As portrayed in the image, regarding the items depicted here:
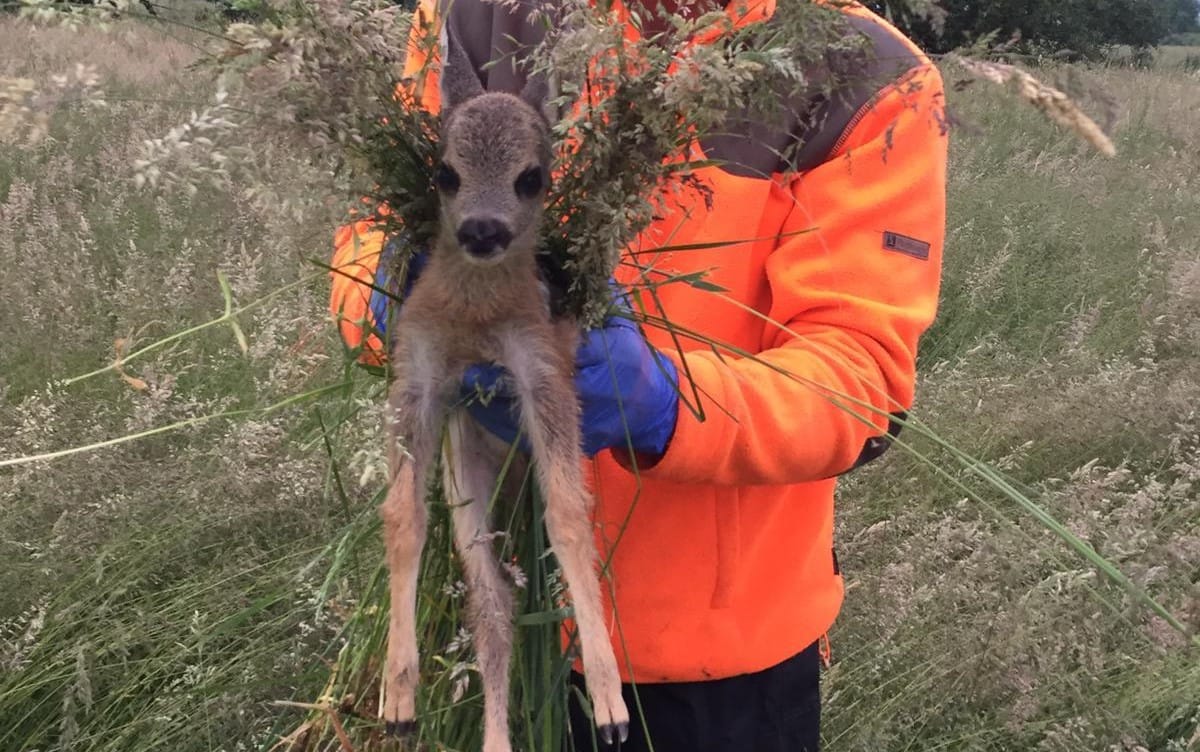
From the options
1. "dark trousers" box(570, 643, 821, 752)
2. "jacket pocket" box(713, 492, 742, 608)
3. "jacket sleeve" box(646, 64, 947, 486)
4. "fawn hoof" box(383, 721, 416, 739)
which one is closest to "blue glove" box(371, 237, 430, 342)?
"jacket sleeve" box(646, 64, 947, 486)

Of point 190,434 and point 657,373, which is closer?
point 657,373

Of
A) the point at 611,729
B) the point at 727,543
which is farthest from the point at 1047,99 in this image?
the point at 727,543

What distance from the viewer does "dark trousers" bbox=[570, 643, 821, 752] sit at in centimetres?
198

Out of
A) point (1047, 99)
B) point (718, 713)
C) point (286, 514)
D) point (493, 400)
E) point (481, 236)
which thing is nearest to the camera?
point (1047, 99)

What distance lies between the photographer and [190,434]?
8.66ft

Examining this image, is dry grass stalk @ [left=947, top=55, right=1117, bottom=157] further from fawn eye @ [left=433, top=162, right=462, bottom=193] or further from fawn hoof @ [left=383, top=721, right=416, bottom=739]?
fawn hoof @ [left=383, top=721, right=416, bottom=739]

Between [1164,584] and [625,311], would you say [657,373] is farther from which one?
[1164,584]

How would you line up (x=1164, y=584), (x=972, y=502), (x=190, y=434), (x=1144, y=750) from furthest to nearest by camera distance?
1. (x=972, y=502)
2. (x=1164, y=584)
3. (x=190, y=434)
4. (x=1144, y=750)

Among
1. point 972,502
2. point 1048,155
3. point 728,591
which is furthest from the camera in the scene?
point 1048,155

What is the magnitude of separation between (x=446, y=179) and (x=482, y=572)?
628mm

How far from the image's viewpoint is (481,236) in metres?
1.13

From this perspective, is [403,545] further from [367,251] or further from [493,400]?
[367,251]

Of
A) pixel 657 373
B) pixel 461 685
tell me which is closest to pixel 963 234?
pixel 657 373

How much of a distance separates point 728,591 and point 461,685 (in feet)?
2.25
